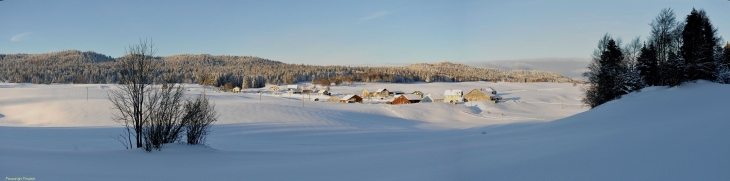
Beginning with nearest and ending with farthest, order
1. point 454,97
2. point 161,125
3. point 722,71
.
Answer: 1. point 161,125
2. point 722,71
3. point 454,97

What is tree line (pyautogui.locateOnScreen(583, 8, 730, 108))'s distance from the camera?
22.6m

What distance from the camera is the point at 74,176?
5.75 m

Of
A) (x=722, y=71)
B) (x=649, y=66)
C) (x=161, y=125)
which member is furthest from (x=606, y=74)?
(x=161, y=125)

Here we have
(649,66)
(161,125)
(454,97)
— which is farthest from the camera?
(454,97)

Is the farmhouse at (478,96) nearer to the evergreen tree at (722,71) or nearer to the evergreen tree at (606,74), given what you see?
the evergreen tree at (606,74)

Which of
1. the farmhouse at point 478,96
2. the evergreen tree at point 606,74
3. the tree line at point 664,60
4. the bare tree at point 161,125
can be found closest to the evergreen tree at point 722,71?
the tree line at point 664,60

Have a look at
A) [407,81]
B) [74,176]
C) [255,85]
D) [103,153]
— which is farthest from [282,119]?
[407,81]

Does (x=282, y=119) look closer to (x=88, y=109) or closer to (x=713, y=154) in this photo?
(x=88, y=109)

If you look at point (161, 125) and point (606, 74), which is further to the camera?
point (606, 74)

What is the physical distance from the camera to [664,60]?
90.3 ft

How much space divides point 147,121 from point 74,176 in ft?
16.5

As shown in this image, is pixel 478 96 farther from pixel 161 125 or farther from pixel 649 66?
pixel 161 125

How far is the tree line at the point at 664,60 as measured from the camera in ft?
74.0

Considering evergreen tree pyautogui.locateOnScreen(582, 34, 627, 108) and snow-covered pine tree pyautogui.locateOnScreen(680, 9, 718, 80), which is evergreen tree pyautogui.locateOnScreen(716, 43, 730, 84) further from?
evergreen tree pyautogui.locateOnScreen(582, 34, 627, 108)
